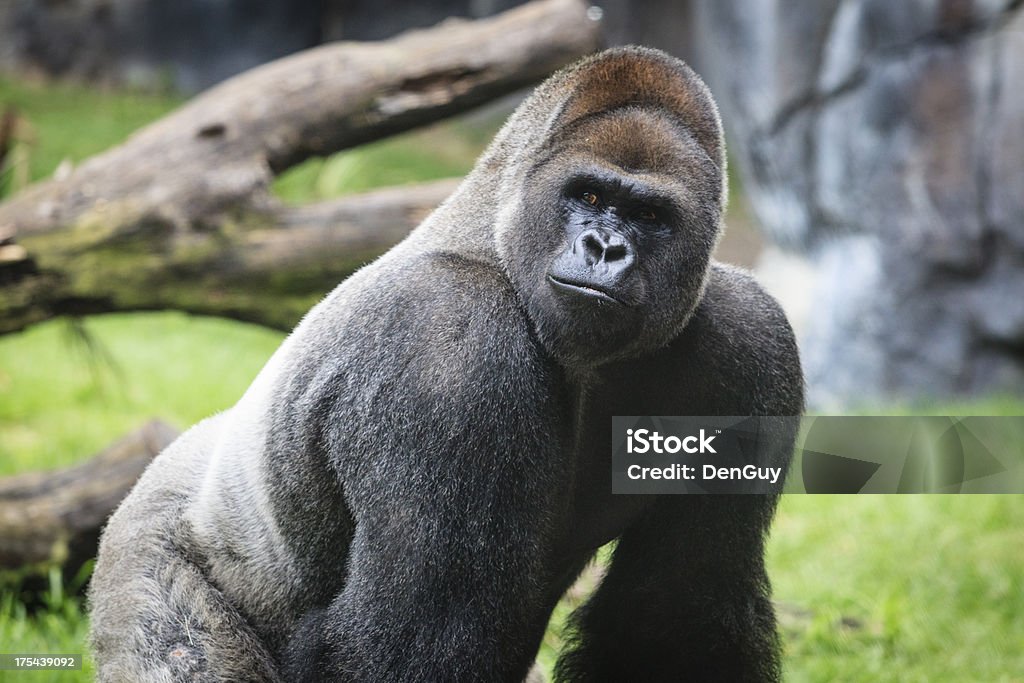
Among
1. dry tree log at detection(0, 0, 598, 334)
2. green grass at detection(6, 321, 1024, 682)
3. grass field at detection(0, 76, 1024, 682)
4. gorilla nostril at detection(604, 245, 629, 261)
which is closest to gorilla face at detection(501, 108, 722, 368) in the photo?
gorilla nostril at detection(604, 245, 629, 261)

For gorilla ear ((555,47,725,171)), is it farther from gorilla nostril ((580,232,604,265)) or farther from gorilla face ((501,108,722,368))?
gorilla nostril ((580,232,604,265))

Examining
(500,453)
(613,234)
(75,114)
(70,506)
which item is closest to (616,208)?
(613,234)

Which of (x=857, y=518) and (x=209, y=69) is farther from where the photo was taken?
(x=209, y=69)

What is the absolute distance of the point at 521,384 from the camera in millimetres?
1757

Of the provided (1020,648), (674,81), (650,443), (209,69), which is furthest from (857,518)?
(209,69)

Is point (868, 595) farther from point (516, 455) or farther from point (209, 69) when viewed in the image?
point (209, 69)

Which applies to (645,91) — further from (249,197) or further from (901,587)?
(901,587)

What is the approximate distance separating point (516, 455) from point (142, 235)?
2.00 m

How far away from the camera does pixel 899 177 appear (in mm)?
5566

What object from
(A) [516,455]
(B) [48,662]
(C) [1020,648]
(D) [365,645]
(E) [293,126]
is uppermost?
(E) [293,126]

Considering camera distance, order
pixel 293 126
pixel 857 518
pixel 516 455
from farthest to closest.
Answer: pixel 857 518, pixel 293 126, pixel 516 455

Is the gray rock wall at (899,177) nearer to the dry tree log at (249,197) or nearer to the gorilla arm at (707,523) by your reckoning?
the dry tree log at (249,197)

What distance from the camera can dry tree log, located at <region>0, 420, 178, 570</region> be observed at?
10.2 feet

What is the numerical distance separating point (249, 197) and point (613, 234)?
6.36ft
